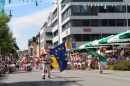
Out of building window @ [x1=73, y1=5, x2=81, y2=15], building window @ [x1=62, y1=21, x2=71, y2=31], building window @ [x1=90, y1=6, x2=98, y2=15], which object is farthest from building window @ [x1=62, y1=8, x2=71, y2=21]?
building window @ [x1=90, y1=6, x2=98, y2=15]

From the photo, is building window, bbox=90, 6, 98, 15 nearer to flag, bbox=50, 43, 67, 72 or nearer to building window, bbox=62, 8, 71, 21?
building window, bbox=62, 8, 71, 21

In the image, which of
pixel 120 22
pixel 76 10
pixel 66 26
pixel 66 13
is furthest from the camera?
pixel 66 26

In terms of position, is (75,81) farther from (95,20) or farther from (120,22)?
(120,22)

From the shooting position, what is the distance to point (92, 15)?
65.6 m

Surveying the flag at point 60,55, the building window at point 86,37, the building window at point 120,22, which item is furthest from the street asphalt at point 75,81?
the building window at point 120,22

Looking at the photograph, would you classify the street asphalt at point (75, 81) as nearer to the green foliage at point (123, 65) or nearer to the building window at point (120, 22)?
the green foliage at point (123, 65)

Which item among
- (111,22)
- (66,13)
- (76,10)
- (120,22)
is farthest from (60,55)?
→ (66,13)

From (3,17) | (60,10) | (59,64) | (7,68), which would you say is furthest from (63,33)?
(59,64)

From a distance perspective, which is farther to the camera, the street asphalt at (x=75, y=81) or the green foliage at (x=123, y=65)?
the green foliage at (x=123, y=65)

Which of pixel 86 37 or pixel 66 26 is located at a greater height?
pixel 66 26

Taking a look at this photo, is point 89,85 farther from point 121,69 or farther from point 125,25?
point 125,25

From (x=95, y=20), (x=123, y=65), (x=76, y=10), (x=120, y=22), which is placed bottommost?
(x=123, y=65)

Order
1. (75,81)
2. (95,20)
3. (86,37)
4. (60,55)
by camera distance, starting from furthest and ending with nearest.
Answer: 1. (95,20)
2. (86,37)
3. (60,55)
4. (75,81)

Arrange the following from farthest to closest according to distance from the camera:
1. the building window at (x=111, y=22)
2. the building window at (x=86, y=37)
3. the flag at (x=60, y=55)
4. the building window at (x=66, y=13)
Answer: the building window at (x=111, y=22), the building window at (x=66, y=13), the building window at (x=86, y=37), the flag at (x=60, y=55)
